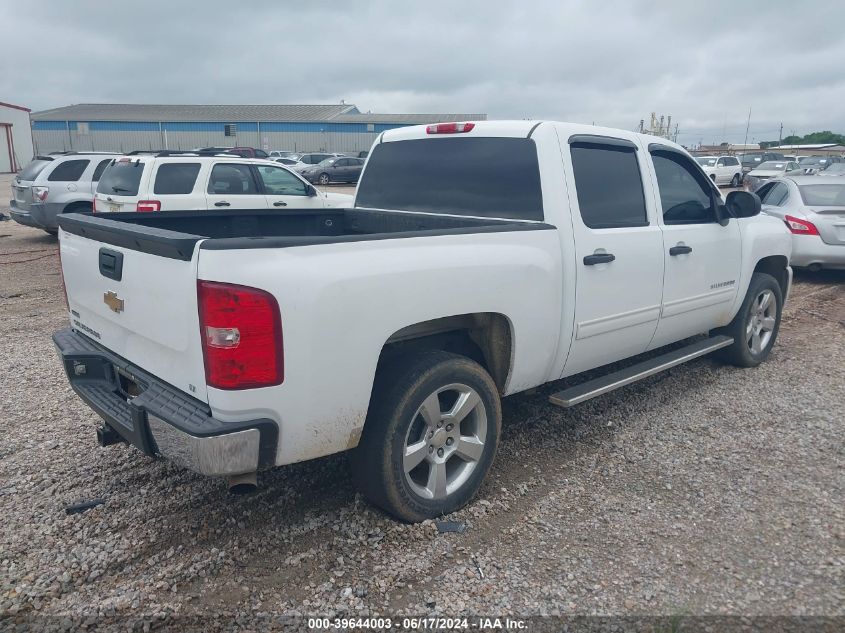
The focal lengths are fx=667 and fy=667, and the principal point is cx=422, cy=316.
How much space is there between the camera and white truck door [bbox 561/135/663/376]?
12.8 feet

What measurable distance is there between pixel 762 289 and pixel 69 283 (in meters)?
5.30

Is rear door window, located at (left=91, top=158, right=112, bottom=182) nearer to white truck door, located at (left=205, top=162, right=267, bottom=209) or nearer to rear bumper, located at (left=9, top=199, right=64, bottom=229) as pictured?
rear bumper, located at (left=9, top=199, right=64, bottom=229)

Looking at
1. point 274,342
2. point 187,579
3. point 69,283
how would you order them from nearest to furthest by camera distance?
point 274,342 < point 187,579 < point 69,283

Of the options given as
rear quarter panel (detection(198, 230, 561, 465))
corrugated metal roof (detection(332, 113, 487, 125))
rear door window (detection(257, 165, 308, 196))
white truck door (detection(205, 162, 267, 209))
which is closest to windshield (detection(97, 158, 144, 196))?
white truck door (detection(205, 162, 267, 209))

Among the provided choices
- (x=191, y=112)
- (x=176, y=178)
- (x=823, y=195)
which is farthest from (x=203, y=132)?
(x=823, y=195)

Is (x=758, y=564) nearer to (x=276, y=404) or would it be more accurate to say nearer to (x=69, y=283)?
(x=276, y=404)

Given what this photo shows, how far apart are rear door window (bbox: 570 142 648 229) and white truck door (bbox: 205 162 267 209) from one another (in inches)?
296

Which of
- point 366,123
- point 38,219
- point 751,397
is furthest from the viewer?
point 366,123

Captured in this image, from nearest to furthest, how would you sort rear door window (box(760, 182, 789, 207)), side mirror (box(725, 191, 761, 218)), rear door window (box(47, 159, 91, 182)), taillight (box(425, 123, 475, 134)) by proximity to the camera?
taillight (box(425, 123, 475, 134)) → side mirror (box(725, 191, 761, 218)) → rear door window (box(760, 182, 789, 207)) → rear door window (box(47, 159, 91, 182))

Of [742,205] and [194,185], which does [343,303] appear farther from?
[194,185]

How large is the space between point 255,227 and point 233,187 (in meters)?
6.65

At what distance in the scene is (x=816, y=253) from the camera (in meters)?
9.61

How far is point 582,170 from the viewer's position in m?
4.07

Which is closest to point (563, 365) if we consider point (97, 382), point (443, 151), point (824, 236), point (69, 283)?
point (443, 151)
